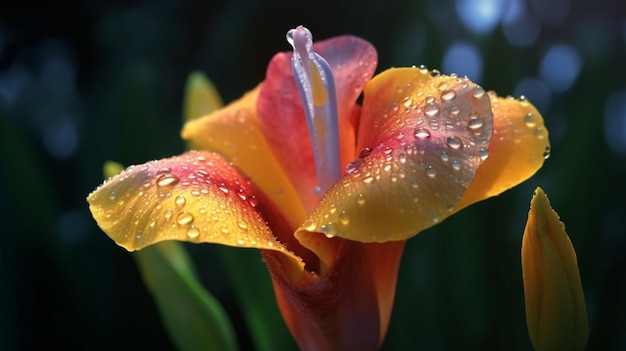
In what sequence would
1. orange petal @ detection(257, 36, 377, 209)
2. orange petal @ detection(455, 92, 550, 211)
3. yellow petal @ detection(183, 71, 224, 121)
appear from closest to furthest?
orange petal @ detection(455, 92, 550, 211), orange petal @ detection(257, 36, 377, 209), yellow petal @ detection(183, 71, 224, 121)

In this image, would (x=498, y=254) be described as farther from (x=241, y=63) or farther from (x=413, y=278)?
(x=241, y=63)

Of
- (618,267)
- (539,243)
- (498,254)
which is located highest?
(539,243)

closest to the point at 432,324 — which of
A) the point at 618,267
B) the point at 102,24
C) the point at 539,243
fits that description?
the point at 618,267

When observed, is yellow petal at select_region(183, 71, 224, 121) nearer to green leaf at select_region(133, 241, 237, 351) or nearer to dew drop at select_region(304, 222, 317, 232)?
green leaf at select_region(133, 241, 237, 351)

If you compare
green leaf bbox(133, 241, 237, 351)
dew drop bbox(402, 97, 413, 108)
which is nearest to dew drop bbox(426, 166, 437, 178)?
dew drop bbox(402, 97, 413, 108)

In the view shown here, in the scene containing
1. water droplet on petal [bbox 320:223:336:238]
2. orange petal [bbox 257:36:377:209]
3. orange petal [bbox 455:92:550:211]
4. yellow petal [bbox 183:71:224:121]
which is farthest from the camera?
yellow petal [bbox 183:71:224:121]

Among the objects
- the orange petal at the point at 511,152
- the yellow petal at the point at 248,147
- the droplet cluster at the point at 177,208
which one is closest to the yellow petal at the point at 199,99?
the yellow petal at the point at 248,147
